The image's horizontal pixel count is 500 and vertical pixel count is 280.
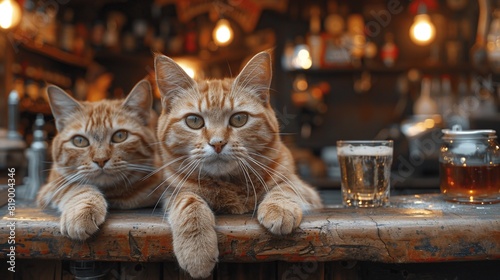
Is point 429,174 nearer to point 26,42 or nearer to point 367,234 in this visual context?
point 367,234

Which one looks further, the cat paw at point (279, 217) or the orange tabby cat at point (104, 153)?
the orange tabby cat at point (104, 153)

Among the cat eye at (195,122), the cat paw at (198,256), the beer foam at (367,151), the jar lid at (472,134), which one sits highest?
the cat eye at (195,122)

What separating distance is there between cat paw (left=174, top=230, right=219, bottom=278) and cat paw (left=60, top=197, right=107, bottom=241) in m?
0.20

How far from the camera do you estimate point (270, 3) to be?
464 cm

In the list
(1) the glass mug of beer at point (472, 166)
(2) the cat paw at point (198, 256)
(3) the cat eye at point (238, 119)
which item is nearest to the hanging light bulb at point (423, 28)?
(1) the glass mug of beer at point (472, 166)

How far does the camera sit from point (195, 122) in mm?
1179

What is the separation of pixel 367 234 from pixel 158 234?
1.45 ft

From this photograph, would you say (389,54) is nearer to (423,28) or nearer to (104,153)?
(423,28)

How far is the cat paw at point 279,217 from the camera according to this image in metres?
0.94

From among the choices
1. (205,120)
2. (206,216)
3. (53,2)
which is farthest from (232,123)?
(53,2)

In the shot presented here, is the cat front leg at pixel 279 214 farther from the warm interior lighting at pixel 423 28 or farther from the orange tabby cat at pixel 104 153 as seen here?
the warm interior lighting at pixel 423 28

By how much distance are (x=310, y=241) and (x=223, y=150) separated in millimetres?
298

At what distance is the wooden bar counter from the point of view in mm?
947

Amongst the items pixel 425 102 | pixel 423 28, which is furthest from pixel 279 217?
pixel 425 102
